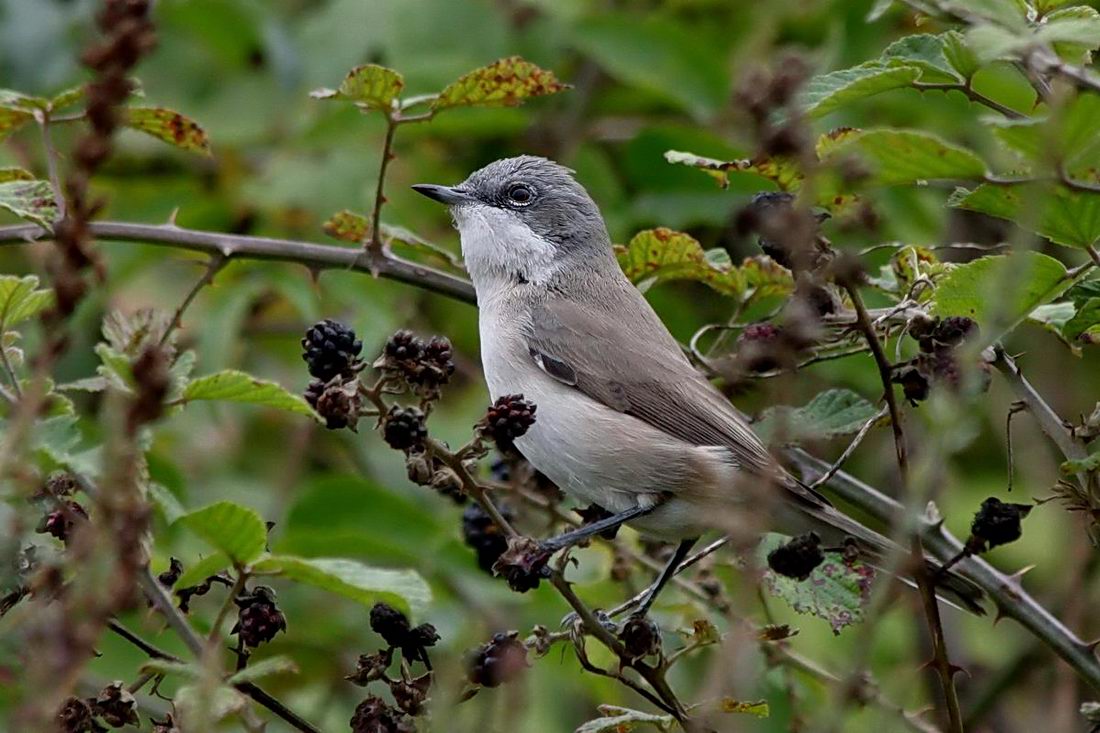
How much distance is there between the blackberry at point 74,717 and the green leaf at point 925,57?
173cm

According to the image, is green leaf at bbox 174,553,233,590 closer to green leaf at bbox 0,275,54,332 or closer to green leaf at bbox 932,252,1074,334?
green leaf at bbox 0,275,54,332

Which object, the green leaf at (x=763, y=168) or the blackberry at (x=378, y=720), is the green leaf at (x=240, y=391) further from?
the green leaf at (x=763, y=168)

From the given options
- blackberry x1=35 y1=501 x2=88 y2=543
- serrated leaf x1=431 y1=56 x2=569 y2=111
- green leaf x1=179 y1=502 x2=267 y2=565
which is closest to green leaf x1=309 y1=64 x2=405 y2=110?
serrated leaf x1=431 y1=56 x2=569 y2=111

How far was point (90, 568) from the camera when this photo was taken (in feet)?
4.69

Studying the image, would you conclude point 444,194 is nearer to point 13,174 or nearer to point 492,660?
point 13,174

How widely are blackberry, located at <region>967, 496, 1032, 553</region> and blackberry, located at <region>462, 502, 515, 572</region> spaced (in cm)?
126

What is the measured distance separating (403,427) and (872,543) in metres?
1.51

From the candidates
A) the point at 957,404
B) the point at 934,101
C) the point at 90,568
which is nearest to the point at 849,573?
→ the point at 957,404

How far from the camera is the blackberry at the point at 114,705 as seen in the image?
2.15 metres

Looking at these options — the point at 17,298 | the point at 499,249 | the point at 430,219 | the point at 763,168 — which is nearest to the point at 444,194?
the point at 499,249

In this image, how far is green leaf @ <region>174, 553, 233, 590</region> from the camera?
2.37m

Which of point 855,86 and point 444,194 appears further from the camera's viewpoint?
point 444,194

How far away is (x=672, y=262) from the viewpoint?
340 cm

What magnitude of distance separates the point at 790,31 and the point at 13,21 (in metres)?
3.06
